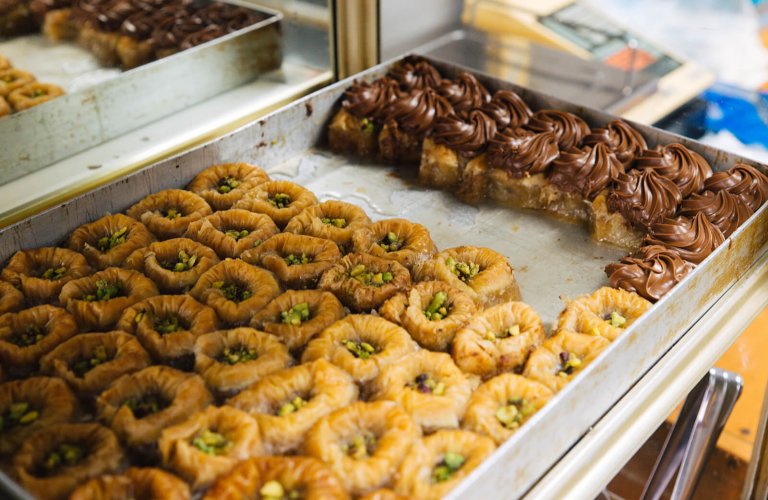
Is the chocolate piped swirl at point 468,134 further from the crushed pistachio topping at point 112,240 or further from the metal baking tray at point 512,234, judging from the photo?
the crushed pistachio topping at point 112,240

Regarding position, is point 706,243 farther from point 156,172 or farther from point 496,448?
point 156,172

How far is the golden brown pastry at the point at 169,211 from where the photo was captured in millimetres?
2926

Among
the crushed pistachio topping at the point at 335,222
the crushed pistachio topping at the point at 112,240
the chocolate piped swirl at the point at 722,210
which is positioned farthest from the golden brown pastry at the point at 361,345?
the chocolate piped swirl at the point at 722,210

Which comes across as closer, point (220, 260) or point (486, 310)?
point (486, 310)

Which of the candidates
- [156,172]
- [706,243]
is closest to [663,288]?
[706,243]

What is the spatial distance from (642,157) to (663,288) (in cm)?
79

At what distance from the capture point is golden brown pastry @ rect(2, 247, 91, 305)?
2.57m

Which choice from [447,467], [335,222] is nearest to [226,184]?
[335,222]

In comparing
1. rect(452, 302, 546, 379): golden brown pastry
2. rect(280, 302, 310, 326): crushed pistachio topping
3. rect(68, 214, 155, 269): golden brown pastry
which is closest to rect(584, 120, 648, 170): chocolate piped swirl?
rect(452, 302, 546, 379): golden brown pastry

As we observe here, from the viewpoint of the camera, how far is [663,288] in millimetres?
2676

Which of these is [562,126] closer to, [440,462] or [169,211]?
[169,211]

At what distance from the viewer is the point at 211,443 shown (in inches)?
77.7

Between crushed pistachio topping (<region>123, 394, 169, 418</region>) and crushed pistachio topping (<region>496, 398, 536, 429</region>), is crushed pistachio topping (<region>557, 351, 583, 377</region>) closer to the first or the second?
crushed pistachio topping (<region>496, 398, 536, 429</region>)

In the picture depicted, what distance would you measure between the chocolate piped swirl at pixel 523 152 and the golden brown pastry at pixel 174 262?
4.28ft
